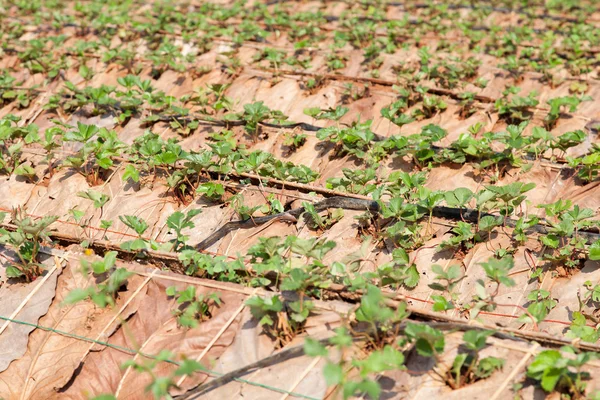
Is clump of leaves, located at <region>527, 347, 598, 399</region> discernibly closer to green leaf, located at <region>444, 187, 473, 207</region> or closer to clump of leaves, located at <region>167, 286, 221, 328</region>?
green leaf, located at <region>444, 187, 473, 207</region>

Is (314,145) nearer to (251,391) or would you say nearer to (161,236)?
(161,236)

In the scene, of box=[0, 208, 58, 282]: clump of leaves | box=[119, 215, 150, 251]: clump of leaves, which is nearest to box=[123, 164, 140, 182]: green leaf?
box=[119, 215, 150, 251]: clump of leaves

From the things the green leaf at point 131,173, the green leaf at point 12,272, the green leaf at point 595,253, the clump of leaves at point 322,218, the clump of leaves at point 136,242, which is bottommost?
the clump of leaves at point 322,218

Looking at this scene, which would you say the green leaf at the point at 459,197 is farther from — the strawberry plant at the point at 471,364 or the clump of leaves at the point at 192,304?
the clump of leaves at the point at 192,304

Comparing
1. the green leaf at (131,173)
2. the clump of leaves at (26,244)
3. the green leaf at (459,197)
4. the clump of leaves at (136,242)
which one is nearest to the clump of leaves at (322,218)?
the green leaf at (459,197)

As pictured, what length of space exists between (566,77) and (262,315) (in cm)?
596

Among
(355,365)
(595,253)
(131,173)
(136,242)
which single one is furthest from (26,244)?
(595,253)

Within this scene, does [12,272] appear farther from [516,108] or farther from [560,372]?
[516,108]

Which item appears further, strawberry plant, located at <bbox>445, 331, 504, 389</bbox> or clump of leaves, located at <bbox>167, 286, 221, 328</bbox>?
clump of leaves, located at <bbox>167, 286, 221, 328</bbox>

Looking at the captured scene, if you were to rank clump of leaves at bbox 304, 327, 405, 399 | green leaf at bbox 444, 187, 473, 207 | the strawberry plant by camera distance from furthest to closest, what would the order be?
1. green leaf at bbox 444, 187, 473, 207
2. the strawberry plant
3. clump of leaves at bbox 304, 327, 405, 399

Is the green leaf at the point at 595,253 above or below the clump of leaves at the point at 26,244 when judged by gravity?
below

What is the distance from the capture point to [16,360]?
4.09m

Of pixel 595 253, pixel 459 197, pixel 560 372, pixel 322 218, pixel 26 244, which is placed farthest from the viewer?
pixel 322 218

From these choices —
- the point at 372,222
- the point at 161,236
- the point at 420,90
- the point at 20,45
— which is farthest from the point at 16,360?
the point at 20,45
